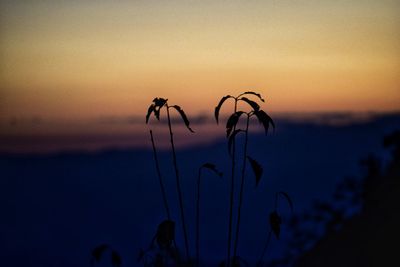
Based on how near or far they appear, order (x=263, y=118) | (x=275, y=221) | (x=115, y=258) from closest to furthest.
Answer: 1. (x=263, y=118)
2. (x=275, y=221)
3. (x=115, y=258)

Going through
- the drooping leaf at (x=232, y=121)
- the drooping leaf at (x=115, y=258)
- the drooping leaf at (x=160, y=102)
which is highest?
the drooping leaf at (x=160, y=102)

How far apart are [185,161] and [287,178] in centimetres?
67

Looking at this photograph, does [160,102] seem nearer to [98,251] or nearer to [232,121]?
[232,121]

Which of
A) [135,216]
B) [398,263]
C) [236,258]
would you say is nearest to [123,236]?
[135,216]

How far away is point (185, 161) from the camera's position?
8.96 feet

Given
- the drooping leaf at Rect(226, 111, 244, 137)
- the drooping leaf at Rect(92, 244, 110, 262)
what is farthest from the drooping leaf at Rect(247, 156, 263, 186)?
the drooping leaf at Rect(92, 244, 110, 262)

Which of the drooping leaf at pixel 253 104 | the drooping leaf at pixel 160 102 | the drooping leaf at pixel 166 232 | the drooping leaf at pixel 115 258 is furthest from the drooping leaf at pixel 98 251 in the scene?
the drooping leaf at pixel 253 104

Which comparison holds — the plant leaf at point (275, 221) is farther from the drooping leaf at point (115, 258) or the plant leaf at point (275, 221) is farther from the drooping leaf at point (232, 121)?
the drooping leaf at point (115, 258)

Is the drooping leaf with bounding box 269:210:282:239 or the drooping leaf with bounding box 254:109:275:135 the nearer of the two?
the drooping leaf with bounding box 254:109:275:135

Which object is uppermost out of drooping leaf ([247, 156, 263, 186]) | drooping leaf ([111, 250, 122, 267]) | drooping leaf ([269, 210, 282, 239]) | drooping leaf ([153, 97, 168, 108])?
drooping leaf ([153, 97, 168, 108])

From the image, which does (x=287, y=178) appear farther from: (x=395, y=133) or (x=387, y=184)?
(x=387, y=184)

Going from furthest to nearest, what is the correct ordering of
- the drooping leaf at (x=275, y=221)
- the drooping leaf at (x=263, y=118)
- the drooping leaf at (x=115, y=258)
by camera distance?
1. the drooping leaf at (x=115, y=258)
2. the drooping leaf at (x=275, y=221)
3. the drooping leaf at (x=263, y=118)

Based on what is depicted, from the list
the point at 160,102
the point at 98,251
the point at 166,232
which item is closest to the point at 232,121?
the point at 160,102

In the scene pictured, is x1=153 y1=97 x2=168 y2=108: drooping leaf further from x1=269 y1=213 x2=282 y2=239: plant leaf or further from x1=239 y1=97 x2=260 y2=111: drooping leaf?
x1=269 y1=213 x2=282 y2=239: plant leaf
